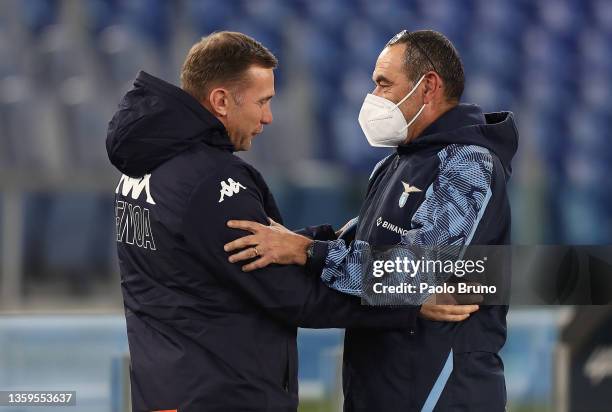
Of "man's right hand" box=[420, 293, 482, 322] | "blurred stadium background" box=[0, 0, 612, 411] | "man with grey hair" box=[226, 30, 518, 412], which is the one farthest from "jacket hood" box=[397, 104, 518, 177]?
"blurred stadium background" box=[0, 0, 612, 411]

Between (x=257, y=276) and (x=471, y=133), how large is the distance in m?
0.53

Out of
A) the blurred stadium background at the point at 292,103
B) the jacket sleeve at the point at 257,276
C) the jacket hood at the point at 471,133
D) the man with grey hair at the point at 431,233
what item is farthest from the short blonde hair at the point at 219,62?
the blurred stadium background at the point at 292,103

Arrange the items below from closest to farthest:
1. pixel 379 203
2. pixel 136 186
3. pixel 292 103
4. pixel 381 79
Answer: pixel 136 186
pixel 379 203
pixel 381 79
pixel 292 103

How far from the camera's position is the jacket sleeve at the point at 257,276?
172 cm

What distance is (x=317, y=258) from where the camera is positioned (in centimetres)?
178

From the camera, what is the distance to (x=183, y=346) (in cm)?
176

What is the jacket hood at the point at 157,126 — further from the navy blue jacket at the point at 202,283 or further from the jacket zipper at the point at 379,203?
the jacket zipper at the point at 379,203

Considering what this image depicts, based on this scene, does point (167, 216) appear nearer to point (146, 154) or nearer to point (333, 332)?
point (146, 154)

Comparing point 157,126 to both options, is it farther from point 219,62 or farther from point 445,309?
point 445,309

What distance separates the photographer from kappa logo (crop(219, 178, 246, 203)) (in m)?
1.72

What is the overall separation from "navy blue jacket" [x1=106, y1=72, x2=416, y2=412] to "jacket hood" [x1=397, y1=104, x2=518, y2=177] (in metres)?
0.36

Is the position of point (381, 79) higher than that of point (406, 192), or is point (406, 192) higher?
point (381, 79)

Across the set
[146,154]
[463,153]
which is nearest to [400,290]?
[463,153]

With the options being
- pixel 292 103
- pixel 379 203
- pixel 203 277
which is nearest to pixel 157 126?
pixel 203 277
